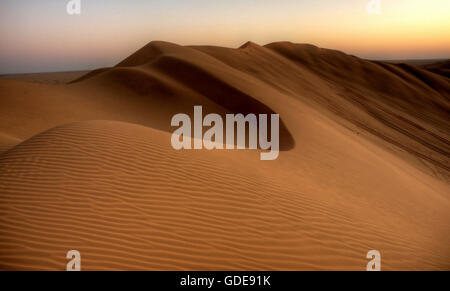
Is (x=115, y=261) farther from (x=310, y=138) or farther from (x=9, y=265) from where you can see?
(x=310, y=138)

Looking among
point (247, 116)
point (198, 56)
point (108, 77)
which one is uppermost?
point (198, 56)

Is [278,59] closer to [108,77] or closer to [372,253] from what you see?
[108,77]

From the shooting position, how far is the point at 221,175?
5004mm

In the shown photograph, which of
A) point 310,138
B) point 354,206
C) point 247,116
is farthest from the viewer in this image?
point 247,116

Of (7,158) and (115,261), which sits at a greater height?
(7,158)

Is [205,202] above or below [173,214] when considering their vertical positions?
above

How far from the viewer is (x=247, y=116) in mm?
11805

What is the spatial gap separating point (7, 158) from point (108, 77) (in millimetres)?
11318

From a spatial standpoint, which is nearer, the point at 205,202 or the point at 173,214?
the point at 173,214

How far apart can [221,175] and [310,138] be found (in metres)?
5.35

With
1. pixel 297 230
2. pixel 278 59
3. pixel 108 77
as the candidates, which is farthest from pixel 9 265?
pixel 278 59

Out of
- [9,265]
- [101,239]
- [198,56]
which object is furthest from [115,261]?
[198,56]
